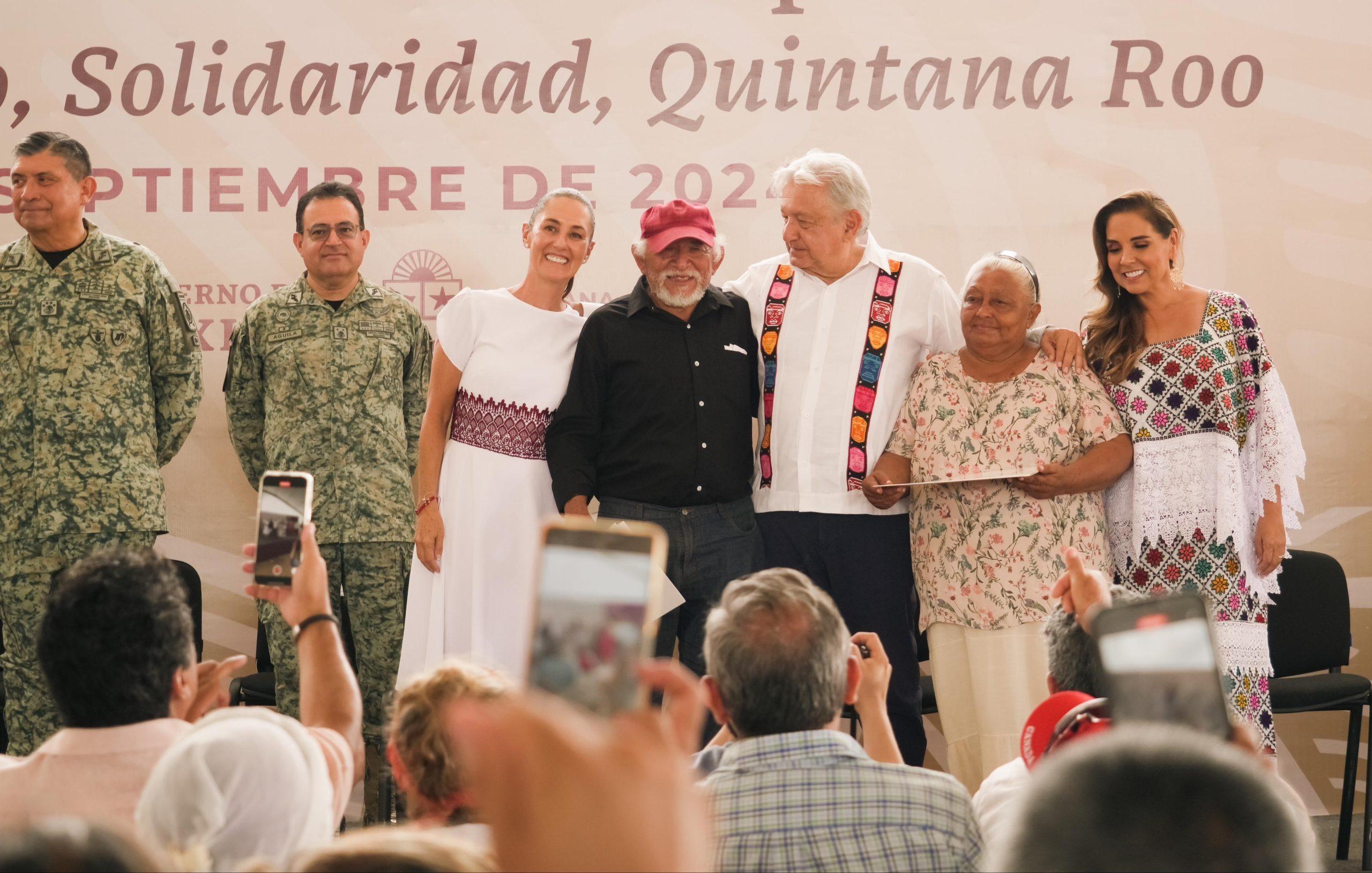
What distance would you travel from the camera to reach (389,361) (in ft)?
12.4

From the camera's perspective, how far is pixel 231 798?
4.40 feet

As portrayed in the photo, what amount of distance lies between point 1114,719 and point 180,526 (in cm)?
371

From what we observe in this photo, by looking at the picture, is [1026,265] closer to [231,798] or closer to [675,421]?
[675,421]

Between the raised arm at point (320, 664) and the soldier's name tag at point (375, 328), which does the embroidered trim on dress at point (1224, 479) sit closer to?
the soldier's name tag at point (375, 328)

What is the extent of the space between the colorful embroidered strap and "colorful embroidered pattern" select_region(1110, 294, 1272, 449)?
22.8 inches

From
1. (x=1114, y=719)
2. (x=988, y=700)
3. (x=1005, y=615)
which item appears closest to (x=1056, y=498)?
(x=1005, y=615)

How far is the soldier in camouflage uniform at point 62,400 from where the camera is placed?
3.48m

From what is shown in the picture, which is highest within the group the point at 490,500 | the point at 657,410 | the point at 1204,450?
the point at 657,410

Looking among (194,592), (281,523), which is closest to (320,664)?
(281,523)

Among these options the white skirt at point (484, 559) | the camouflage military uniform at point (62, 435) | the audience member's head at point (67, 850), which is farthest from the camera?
the camouflage military uniform at point (62, 435)

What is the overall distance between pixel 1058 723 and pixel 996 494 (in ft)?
5.83

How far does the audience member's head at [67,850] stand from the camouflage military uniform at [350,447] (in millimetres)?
3032

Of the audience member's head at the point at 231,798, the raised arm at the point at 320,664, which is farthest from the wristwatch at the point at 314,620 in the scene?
the audience member's head at the point at 231,798

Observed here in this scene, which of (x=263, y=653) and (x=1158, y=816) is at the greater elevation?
(x=1158, y=816)
